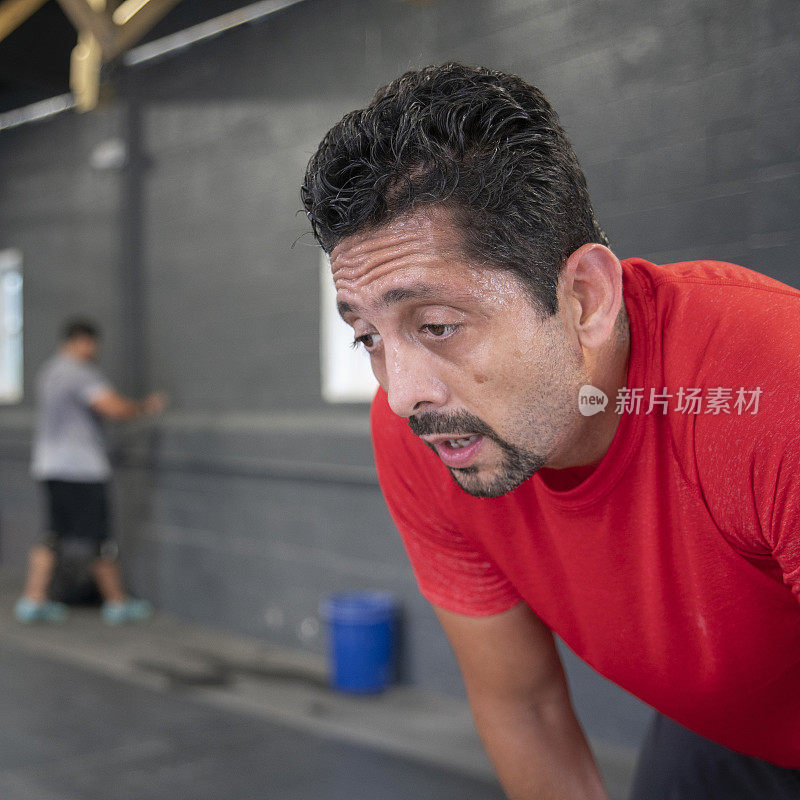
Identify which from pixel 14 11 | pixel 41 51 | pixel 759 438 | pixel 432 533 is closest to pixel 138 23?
pixel 14 11

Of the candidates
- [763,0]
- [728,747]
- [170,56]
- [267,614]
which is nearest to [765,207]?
[763,0]

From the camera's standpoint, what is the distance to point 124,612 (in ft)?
15.4

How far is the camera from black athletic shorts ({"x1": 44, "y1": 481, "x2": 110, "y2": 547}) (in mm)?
4684

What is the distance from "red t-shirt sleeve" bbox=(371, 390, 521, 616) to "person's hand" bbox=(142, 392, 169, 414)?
360cm

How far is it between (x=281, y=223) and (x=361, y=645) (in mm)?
1982

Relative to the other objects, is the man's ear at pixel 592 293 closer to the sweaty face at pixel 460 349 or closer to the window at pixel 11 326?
the sweaty face at pixel 460 349

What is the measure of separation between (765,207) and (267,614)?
2900 mm

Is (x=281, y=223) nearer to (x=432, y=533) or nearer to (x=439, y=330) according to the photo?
(x=432, y=533)

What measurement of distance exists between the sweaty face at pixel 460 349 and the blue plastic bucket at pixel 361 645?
257cm

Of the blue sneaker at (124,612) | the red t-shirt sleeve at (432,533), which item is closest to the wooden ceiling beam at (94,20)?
the blue sneaker at (124,612)

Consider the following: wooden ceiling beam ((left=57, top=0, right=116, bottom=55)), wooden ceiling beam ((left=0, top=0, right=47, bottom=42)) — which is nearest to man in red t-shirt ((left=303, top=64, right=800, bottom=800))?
wooden ceiling beam ((left=57, top=0, right=116, bottom=55))

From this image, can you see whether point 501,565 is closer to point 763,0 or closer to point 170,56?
point 763,0

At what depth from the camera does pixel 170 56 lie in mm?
4742

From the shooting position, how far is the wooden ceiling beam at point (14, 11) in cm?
458
